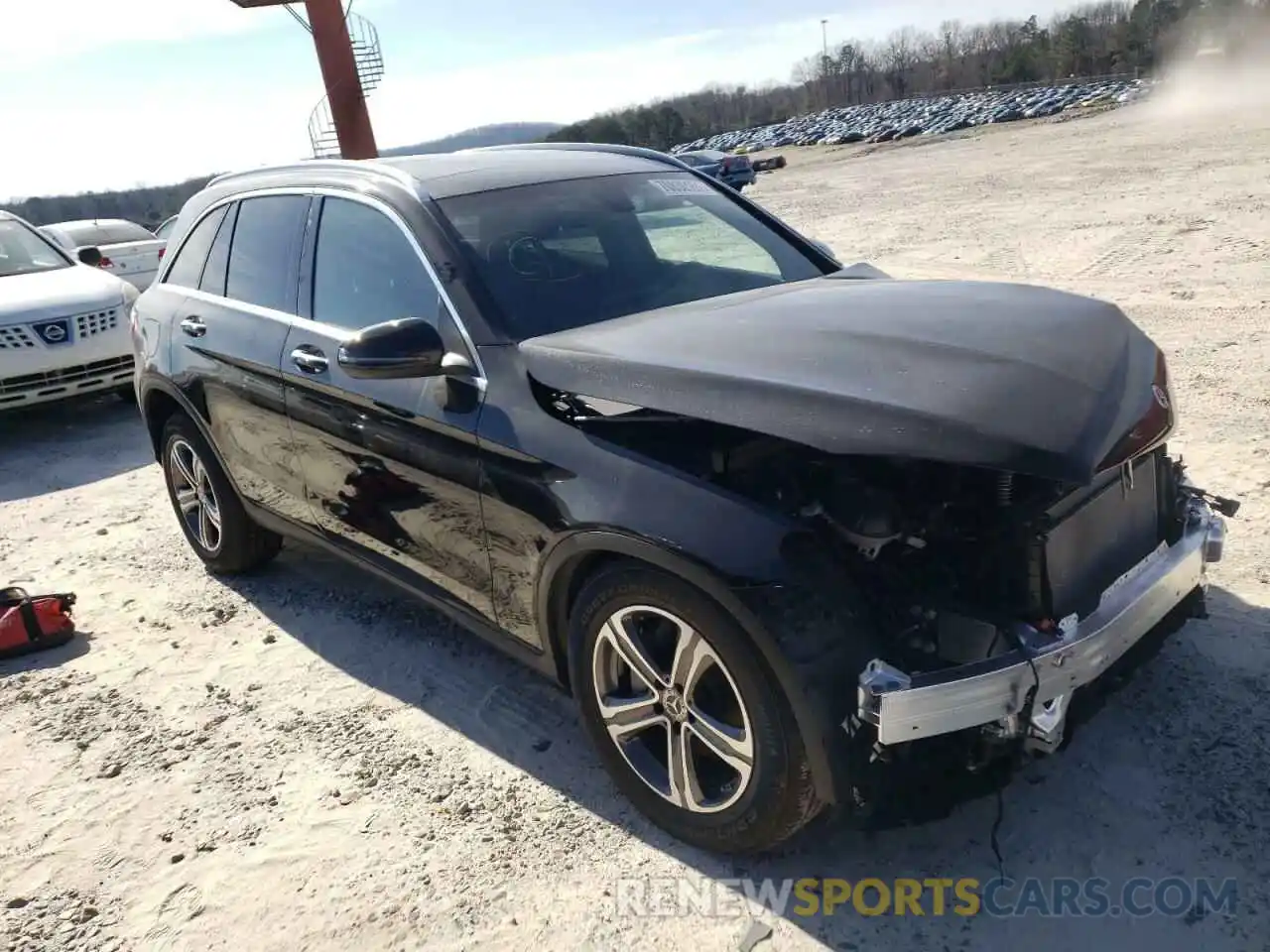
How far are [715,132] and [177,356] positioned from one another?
78712 mm

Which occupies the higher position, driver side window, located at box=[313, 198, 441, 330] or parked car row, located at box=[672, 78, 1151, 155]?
parked car row, located at box=[672, 78, 1151, 155]

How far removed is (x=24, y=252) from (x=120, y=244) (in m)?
3.97

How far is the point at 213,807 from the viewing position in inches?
129

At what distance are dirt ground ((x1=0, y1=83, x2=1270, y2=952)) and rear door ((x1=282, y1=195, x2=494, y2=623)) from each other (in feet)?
1.91

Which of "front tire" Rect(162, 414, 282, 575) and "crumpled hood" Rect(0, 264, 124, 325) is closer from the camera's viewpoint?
"front tire" Rect(162, 414, 282, 575)

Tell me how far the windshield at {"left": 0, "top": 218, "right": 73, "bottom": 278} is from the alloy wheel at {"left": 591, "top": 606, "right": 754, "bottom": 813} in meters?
8.51

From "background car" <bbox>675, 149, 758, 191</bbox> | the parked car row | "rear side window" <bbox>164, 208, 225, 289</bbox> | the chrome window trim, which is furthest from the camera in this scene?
the parked car row

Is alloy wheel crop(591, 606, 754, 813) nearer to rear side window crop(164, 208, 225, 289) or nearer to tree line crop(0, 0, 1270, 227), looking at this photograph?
rear side window crop(164, 208, 225, 289)

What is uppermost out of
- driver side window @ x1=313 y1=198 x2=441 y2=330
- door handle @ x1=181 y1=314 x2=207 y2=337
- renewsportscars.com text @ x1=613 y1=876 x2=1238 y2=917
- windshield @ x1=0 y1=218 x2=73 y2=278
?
windshield @ x1=0 y1=218 x2=73 y2=278

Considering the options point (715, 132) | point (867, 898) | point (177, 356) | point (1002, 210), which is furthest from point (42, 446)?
point (715, 132)

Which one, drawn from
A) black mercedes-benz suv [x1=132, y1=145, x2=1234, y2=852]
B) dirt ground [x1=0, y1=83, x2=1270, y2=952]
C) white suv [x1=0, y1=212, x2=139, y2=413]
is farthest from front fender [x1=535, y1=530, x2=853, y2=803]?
white suv [x1=0, y1=212, x2=139, y2=413]

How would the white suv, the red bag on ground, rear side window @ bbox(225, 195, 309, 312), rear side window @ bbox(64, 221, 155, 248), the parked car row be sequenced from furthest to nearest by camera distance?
1. the parked car row
2. rear side window @ bbox(64, 221, 155, 248)
3. the white suv
4. the red bag on ground
5. rear side window @ bbox(225, 195, 309, 312)

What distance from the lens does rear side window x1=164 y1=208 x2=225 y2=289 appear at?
4.65m

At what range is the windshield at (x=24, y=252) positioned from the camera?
8.99m
